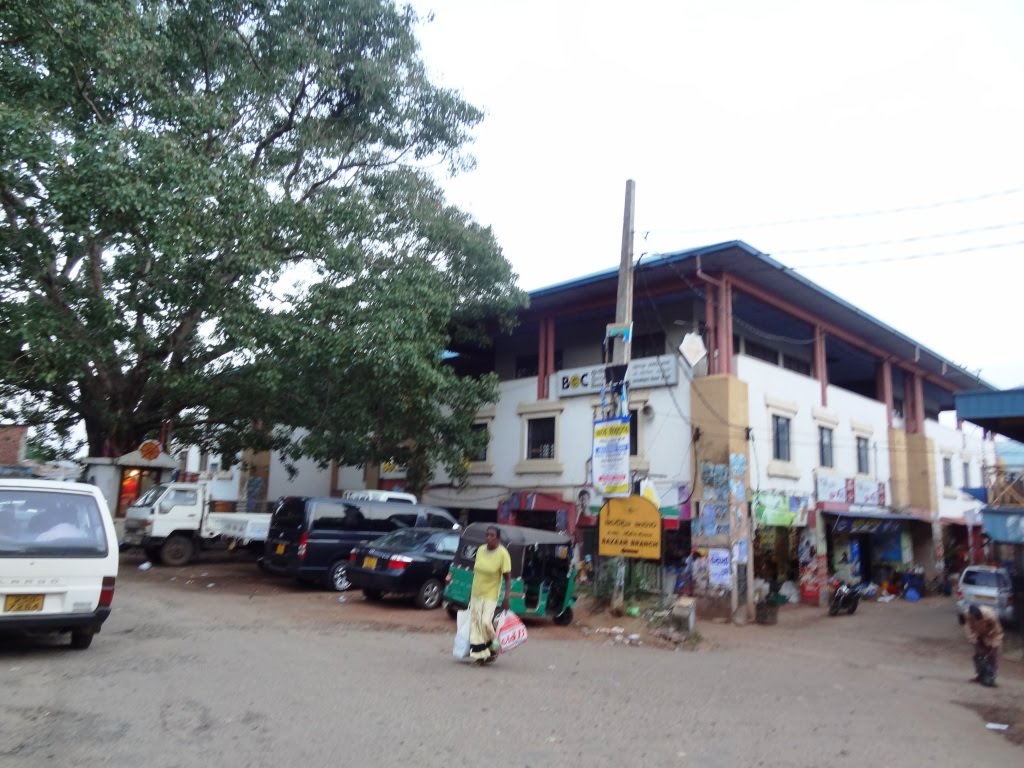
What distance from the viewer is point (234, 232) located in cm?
1652

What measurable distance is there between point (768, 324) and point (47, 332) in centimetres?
1851

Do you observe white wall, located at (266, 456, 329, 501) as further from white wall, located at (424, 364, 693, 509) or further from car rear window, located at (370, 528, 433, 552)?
car rear window, located at (370, 528, 433, 552)

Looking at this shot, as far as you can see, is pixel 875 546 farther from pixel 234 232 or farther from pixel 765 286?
pixel 234 232

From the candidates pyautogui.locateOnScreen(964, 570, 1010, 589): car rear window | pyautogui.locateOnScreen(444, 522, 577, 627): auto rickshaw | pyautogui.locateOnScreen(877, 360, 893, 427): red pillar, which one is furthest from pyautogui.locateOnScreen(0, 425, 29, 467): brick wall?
pyautogui.locateOnScreen(964, 570, 1010, 589): car rear window

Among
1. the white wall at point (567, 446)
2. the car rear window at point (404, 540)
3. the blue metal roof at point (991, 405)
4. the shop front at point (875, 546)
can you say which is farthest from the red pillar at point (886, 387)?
the car rear window at point (404, 540)

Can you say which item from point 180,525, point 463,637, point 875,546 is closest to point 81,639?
point 463,637

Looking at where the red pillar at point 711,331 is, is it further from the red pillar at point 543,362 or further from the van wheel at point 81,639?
the van wheel at point 81,639

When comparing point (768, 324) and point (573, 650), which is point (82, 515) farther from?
point (768, 324)

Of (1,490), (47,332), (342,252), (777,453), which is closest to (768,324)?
(777,453)

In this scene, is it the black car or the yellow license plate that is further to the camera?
the black car

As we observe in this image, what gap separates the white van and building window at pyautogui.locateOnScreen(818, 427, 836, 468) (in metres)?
19.2

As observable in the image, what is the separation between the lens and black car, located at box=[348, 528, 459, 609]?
14289mm

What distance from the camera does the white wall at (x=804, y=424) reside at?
65.0 feet

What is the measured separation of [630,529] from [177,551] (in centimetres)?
1170
